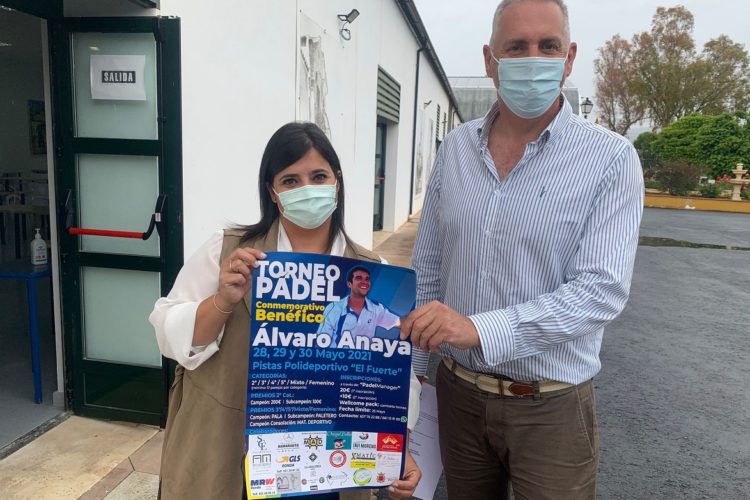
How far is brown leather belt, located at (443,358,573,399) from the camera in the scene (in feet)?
5.64

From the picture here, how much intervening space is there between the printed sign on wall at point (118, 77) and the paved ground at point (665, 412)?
6.76ft

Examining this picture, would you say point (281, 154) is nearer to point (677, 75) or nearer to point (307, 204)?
point (307, 204)

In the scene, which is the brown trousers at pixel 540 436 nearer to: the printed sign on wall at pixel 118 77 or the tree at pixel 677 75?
the printed sign on wall at pixel 118 77

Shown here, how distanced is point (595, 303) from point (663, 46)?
1752 inches

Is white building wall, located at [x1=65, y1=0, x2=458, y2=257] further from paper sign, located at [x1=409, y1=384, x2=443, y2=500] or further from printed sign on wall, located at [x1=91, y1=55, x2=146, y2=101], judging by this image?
paper sign, located at [x1=409, y1=384, x2=443, y2=500]

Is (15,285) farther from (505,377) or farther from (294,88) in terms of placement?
(505,377)

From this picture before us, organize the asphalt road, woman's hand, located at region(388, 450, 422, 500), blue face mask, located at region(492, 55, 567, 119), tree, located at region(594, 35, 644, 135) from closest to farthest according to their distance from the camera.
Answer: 1. woman's hand, located at region(388, 450, 422, 500)
2. blue face mask, located at region(492, 55, 567, 119)
3. the asphalt road
4. tree, located at region(594, 35, 644, 135)

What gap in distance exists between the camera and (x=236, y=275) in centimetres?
143

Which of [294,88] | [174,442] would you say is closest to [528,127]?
[174,442]

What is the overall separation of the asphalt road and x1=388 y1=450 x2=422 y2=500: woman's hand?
1.66 metres

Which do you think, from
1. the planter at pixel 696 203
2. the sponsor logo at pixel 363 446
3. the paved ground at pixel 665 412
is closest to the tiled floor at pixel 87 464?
the paved ground at pixel 665 412

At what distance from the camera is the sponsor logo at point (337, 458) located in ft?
5.02

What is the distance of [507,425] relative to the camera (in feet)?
5.75

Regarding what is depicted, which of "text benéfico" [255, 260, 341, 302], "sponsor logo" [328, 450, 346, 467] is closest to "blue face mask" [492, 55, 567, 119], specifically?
"text benéfico" [255, 260, 341, 302]
